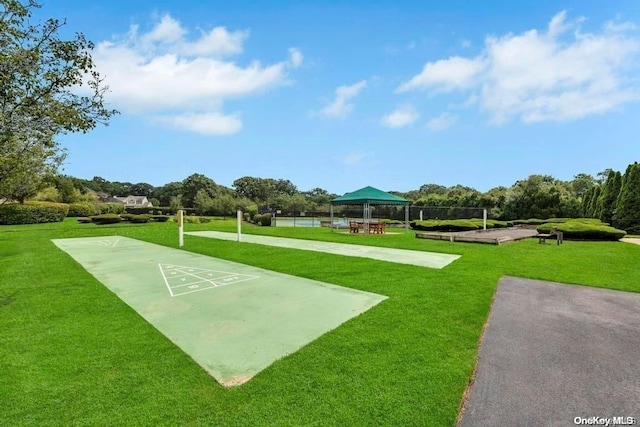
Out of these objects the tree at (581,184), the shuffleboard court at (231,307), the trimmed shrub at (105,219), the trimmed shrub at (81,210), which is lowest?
the shuffleboard court at (231,307)

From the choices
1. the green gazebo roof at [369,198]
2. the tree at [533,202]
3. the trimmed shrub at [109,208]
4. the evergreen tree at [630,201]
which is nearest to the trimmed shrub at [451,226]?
the green gazebo roof at [369,198]

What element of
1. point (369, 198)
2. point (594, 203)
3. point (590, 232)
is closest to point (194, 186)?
point (369, 198)

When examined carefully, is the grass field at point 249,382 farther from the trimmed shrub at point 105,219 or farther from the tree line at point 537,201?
the trimmed shrub at point 105,219

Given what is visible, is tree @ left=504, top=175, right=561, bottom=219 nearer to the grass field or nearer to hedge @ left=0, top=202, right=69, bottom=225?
the grass field

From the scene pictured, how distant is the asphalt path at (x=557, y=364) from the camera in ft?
7.86

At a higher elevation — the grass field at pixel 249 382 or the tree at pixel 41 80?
the tree at pixel 41 80

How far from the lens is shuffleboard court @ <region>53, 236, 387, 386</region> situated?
3395mm

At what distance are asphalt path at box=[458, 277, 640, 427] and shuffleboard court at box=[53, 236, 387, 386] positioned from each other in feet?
5.48

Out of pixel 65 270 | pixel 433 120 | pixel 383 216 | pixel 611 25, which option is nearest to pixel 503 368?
pixel 65 270

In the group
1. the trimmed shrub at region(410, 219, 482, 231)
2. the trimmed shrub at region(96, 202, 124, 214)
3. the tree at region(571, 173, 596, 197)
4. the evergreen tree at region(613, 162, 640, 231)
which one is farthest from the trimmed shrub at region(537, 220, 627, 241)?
the trimmed shrub at region(96, 202, 124, 214)

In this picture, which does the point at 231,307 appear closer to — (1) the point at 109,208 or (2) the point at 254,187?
(1) the point at 109,208

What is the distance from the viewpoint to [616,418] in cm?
234

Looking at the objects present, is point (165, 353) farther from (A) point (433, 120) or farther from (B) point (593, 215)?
(B) point (593, 215)

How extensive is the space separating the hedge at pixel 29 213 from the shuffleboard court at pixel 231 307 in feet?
77.3
